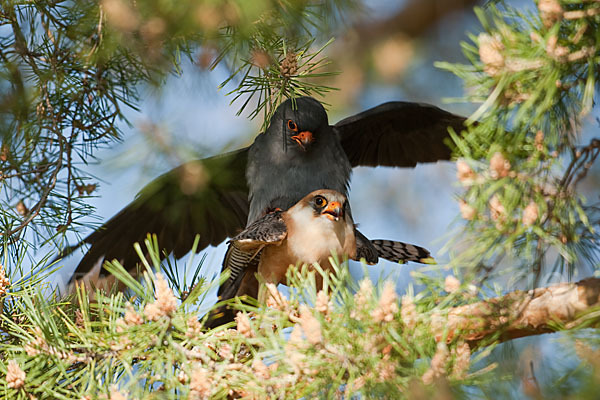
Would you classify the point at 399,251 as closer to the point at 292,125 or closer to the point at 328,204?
the point at 328,204

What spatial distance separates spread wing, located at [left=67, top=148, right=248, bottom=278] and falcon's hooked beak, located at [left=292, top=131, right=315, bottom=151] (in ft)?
1.60

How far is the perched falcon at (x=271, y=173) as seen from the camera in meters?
2.90

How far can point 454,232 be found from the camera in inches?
47.8

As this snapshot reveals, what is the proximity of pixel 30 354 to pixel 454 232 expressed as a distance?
39.9 inches

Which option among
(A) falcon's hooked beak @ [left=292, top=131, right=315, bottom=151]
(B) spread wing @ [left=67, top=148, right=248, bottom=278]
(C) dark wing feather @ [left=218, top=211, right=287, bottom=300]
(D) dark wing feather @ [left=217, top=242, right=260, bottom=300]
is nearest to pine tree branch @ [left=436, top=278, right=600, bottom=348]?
(C) dark wing feather @ [left=218, top=211, right=287, bottom=300]

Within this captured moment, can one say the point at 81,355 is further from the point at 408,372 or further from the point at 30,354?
the point at 408,372

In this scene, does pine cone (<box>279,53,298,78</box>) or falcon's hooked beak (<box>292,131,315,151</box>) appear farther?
falcon's hooked beak (<box>292,131,315,151</box>)

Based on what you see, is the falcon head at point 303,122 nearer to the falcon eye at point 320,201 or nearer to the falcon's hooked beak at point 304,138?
the falcon's hooked beak at point 304,138

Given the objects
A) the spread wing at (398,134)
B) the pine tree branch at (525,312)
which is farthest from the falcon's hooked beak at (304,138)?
the pine tree branch at (525,312)

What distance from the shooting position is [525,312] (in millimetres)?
1340

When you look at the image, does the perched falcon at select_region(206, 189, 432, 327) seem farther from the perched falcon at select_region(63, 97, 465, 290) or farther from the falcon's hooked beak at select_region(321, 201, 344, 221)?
the perched falcon at select_region(63, 97, 465, 290)

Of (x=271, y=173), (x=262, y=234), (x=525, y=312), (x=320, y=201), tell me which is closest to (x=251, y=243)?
(x=262, y=234)

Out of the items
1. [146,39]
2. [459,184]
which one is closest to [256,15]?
[146,39]

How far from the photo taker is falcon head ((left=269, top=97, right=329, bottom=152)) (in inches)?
110
